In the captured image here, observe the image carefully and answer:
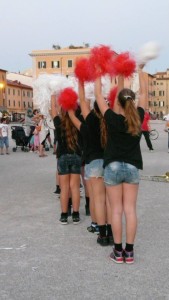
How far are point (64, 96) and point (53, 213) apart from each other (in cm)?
225

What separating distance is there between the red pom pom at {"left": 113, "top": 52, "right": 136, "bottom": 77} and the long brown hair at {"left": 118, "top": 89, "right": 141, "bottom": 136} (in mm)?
227

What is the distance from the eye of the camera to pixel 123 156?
4203 millimetres

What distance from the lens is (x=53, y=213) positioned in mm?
6652

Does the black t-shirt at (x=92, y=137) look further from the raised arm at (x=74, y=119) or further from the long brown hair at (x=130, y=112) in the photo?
the long brown hair at (x=130, y=112)

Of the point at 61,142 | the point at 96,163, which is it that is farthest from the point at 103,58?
the point at 61,142

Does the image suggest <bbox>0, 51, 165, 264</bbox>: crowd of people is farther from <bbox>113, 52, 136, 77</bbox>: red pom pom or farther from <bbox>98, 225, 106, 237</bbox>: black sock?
<bbox>113, 52, 136, 77</bbox>: red pom pom

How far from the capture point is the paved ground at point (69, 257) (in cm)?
369

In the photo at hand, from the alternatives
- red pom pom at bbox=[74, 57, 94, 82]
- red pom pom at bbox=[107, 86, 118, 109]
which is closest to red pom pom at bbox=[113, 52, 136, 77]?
red pom pom at bbox=[74, 57, 94, 82]

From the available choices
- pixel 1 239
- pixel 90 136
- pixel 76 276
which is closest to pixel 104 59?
pixel 90 136

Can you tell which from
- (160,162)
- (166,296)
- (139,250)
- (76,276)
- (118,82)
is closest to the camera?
(166,296)

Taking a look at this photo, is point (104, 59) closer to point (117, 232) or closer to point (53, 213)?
point (117, 232)

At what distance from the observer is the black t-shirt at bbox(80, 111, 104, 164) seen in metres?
4.70

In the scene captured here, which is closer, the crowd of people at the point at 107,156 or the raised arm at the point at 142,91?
the crowd of people at the point at 107,156

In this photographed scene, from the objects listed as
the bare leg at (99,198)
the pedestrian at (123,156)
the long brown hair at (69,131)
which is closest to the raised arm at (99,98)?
the pedestrian at (123,156)
